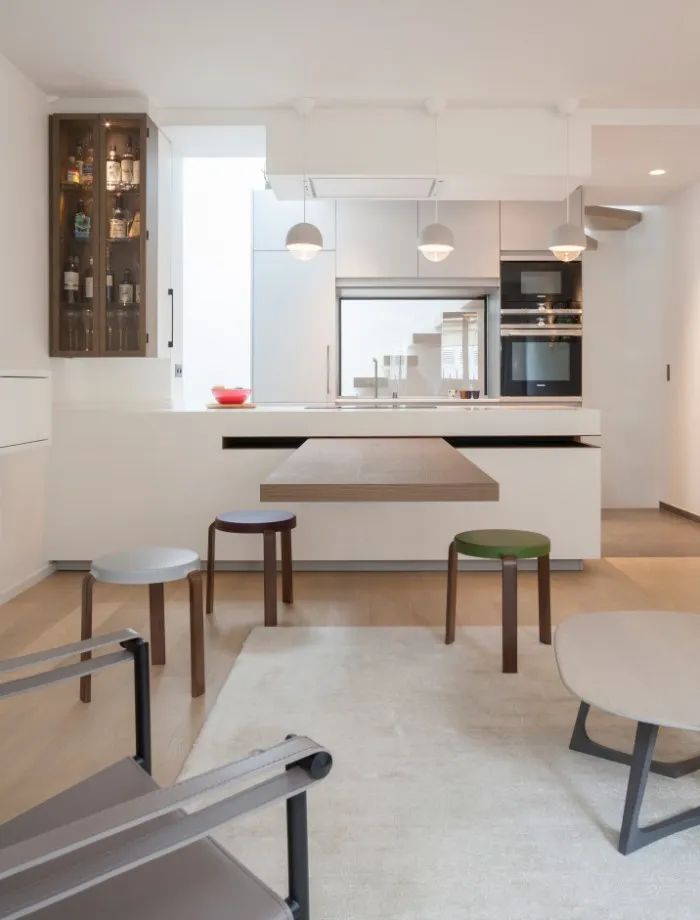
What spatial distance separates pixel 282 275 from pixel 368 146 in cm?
172

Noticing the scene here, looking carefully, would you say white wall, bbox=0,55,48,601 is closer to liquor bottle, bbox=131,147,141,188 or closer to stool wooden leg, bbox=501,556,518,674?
liquor bottle, bbox=131,147,141,188

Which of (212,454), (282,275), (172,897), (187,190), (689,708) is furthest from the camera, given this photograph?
(187,190)

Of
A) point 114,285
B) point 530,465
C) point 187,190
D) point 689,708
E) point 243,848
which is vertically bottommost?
point 243,848

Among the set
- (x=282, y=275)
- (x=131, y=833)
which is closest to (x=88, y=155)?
(x=282, y=275)

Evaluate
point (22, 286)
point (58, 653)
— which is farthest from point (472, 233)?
point (58, 653)

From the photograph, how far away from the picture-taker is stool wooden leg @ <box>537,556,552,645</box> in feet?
10.5

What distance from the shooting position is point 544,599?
3232 mm

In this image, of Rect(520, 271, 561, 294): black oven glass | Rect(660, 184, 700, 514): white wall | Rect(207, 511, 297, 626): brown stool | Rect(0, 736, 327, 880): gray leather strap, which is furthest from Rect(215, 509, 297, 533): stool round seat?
Rect(660, 184, 700, 514): white wall

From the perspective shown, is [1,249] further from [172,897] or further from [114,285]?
[172,897]

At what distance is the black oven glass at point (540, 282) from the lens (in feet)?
20.9

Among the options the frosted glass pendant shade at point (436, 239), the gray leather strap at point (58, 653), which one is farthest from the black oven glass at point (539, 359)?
the gray leather strap at point (58, 653)

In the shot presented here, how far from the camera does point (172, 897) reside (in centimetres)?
100

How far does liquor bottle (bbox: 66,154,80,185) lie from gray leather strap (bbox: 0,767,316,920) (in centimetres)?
434

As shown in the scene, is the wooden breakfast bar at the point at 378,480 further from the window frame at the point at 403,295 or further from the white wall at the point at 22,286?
the window frame at the point at 403,295
